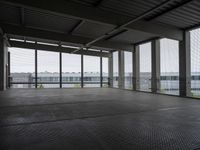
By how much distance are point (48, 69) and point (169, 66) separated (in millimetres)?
9511

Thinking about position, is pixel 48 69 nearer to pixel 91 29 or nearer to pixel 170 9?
pixel 91 29

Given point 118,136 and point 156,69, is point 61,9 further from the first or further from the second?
point 156,69

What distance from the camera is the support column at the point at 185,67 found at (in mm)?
7746

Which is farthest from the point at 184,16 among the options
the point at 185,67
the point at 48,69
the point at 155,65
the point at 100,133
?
the point at 48,69

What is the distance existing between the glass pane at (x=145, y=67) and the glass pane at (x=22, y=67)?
8572mm

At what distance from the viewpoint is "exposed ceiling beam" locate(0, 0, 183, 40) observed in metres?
4.85

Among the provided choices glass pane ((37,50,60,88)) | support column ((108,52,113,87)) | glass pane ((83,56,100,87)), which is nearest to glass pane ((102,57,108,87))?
support column ((108,52,113,87))

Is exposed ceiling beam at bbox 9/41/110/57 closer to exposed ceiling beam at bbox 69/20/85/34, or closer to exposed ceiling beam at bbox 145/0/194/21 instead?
exposed ceiling beam at bbox 69/20/85/34

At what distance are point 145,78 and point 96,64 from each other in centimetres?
592

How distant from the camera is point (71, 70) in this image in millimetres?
14430

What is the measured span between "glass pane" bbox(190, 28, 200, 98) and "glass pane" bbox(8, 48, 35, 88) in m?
11.3

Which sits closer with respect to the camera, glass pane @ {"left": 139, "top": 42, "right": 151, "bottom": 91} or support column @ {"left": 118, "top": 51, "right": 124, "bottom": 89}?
glass pane @ {"left": 139, "top": 42, "right": 151, "bottom": 91}

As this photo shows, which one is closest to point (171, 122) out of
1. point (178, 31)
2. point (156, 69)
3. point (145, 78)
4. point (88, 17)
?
point (88, 17)

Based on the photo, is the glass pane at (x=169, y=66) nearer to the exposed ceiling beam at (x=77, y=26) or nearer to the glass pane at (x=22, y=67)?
the exposed ceiling beam at (x=77, y=26)
